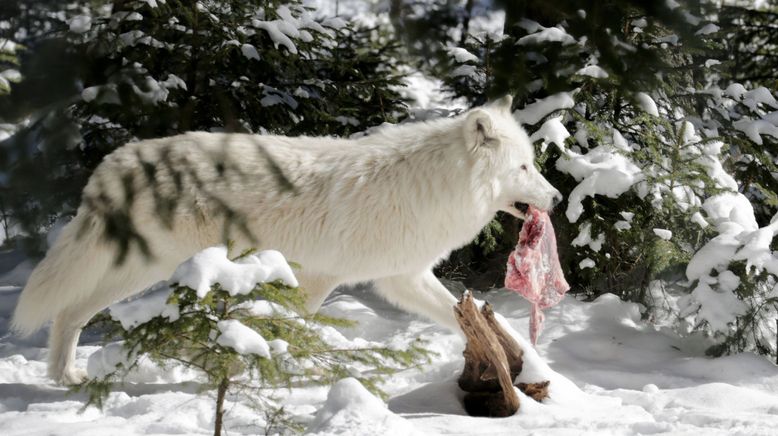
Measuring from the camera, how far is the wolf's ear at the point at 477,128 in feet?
16.4

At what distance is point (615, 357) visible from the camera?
19.5 ft

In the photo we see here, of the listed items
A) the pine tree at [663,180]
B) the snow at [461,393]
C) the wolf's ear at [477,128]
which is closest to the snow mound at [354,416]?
the snow at [461,393]

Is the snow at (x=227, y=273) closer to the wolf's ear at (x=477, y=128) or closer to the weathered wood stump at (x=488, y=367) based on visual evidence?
the weathered wood stump at (x=488, y=367)

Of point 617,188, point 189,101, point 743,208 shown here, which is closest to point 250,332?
point 189,101

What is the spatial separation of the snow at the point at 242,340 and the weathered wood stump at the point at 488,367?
178cm

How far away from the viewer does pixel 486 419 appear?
14.0 ft

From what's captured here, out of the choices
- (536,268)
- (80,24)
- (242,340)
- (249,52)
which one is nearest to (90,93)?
(80,24)

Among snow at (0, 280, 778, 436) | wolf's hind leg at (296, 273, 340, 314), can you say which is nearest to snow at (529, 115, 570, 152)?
snow at (0, 280, 778, 436)

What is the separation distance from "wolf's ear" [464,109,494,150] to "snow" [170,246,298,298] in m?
2.08

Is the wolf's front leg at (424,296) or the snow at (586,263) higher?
the snow at (586,263)

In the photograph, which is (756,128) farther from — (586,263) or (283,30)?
(283,30)

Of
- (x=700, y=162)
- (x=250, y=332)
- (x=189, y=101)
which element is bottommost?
(x=250, y=332)

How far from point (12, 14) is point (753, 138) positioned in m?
6.35

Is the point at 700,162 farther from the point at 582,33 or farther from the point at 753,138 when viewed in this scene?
the point at 582,33
